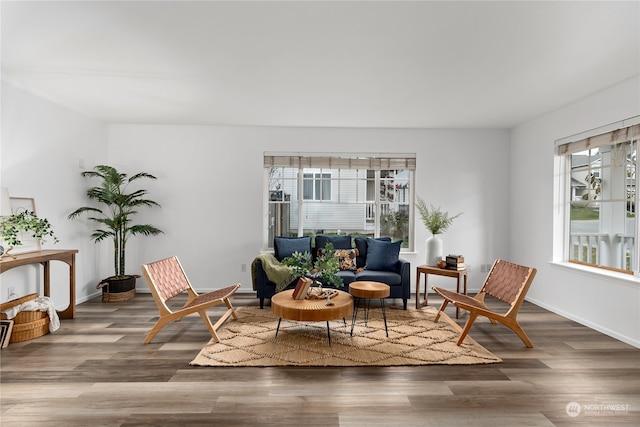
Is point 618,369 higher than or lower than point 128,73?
lower

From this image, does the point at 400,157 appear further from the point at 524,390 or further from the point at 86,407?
the point at 86,407

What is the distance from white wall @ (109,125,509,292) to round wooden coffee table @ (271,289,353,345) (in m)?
2.31

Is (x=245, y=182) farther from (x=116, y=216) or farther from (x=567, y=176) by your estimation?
(x=567, y=176)

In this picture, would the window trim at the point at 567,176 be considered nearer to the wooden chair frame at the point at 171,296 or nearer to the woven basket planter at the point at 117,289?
the wooden chair frame at the point at 171,296

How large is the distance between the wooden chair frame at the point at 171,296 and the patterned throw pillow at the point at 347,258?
65.0 inches

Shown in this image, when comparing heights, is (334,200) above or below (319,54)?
below

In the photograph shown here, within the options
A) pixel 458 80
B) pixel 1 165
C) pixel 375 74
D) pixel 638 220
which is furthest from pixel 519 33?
pixel 1 165

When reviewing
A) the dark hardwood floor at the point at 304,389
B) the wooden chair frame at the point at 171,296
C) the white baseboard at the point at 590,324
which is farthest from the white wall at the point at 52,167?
the white baseboard at the point at 590,324

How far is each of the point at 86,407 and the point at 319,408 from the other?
61.4 inches

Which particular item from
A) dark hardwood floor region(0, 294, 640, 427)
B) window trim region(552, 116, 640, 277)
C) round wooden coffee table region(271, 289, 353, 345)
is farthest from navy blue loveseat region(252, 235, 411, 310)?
window trim region(552, 116, 640, 277)

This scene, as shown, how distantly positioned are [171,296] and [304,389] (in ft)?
6.09

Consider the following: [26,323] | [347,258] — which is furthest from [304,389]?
→ [26,323]

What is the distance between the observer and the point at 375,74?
322 cm

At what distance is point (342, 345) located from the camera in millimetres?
3131
